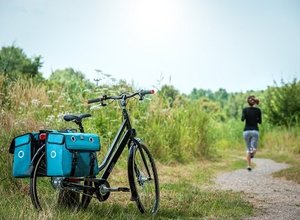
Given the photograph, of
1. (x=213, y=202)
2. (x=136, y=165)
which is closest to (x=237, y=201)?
(x=213, y=202)

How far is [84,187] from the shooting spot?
6102 mm

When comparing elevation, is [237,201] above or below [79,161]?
below

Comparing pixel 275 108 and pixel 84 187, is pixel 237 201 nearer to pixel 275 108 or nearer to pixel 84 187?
pixel 84 187

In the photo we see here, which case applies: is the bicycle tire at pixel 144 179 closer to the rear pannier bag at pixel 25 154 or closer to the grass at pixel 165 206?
the grass at pixel 165 206

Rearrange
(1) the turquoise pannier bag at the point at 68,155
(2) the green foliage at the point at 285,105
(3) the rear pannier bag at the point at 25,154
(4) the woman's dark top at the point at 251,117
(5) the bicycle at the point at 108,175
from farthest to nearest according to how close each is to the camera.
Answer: (2) the green foliage at the point at 285,105
(4) the woman's dark top at the point at 251,117
(5) the bicycle at the point at 108,175
(3) the rear pannier bag at the point at 25,154
(1) the turquoise pannier bag at the point at 68,155

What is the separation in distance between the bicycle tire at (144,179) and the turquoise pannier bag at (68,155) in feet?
2.38

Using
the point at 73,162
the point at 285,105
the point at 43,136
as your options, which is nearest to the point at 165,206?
the point at 73,162

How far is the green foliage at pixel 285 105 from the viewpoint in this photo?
27875mm

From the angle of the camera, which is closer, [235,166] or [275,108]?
[235,166]

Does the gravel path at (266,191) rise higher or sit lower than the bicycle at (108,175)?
lower

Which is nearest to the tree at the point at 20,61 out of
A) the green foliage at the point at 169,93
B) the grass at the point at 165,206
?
the green foliage at the point at 169,93

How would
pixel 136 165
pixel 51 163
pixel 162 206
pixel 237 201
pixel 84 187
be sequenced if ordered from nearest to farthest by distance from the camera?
pixel 51 163 < pixel 84 187 < pixel 136 165 < pixel 162 206 < pixel 237 201

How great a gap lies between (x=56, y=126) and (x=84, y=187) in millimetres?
3463

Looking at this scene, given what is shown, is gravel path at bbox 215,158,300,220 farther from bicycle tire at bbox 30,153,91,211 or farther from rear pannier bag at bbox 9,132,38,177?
rear pannier bag at bbox 9,132,38,177
